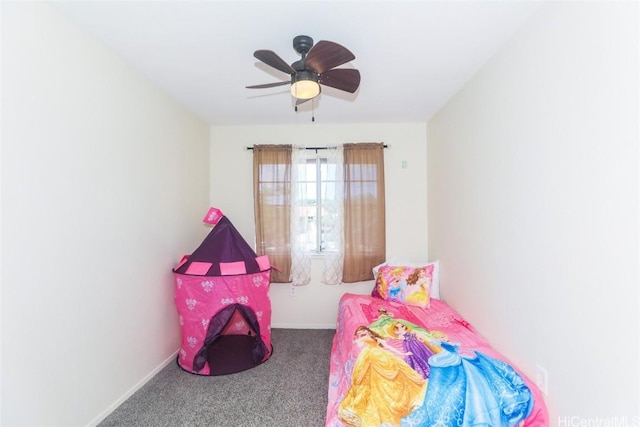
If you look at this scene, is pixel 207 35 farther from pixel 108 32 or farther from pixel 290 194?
pixel 290 194

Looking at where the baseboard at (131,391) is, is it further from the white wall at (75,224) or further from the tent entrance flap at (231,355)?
the tent entrance flap at (231,355)

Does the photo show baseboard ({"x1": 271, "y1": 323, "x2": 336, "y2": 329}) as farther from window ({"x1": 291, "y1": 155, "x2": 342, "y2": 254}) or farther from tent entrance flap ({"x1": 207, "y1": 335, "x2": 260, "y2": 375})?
window ({"x1": 291, "y1": 155, "x2": 342, "y2": 254})

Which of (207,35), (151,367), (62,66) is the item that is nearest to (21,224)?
(62,66)

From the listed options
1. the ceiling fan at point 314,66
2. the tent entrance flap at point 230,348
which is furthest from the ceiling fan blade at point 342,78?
the tent entrance flap at point 230,348

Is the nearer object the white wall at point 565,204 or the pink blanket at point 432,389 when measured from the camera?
the white wall at point 565,204

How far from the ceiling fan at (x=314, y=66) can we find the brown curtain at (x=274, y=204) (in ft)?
5.35

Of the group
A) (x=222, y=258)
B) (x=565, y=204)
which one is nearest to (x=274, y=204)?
(x=222, y=258)

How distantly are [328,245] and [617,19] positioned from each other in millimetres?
2947

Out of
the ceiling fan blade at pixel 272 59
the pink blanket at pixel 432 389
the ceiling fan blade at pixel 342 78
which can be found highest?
the ceiling fan blade at pixel 342 78

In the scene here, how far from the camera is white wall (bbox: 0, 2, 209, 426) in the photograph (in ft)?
4.74

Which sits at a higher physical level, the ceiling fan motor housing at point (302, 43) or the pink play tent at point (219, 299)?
the ceiling fan motor housing at point (302, 43)

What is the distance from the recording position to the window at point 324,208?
11.5 ft

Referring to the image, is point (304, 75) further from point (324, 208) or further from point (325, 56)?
point (324, 208)

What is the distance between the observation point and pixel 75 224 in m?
1.77
